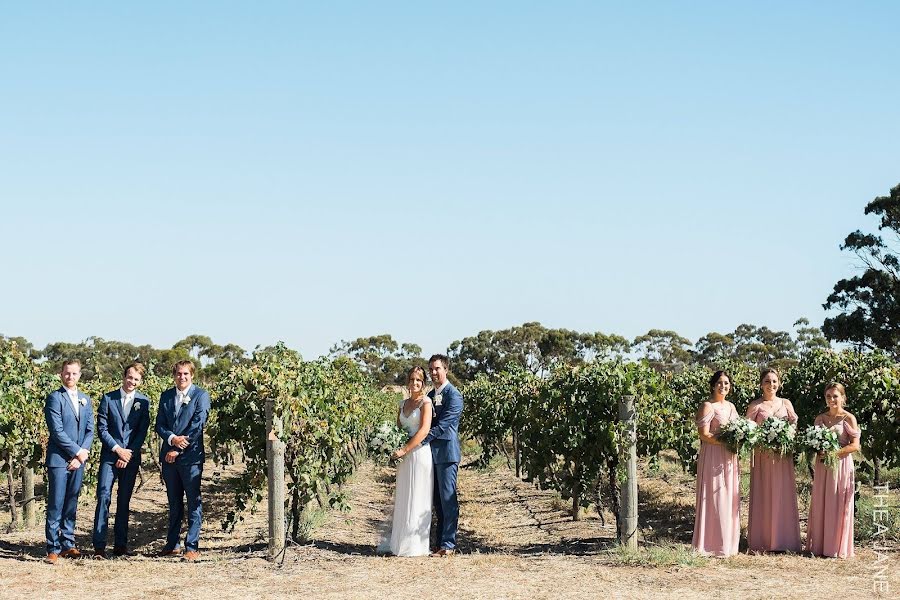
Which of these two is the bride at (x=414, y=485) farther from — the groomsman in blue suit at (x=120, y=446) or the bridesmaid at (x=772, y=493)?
the bridesmaid at (x=772, y=493)

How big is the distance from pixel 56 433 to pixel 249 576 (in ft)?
6.85

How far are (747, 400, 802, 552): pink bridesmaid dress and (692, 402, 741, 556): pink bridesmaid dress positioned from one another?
274 millimetres

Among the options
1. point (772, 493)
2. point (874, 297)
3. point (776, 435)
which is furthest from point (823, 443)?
point (874, 297)

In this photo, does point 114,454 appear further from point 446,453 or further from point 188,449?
point 446,453

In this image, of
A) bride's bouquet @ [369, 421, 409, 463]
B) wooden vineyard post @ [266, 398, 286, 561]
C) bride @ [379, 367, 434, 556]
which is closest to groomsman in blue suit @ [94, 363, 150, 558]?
wooden vineyard post @ [266, 398, 286, 561]

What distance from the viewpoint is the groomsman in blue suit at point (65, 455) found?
7.71 metres

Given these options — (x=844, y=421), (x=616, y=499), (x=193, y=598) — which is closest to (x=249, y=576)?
(x=193, y=598)

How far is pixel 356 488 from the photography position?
15711 mm

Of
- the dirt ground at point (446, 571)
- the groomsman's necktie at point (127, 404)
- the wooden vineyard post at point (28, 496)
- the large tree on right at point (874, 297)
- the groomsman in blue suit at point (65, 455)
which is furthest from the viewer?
the large tree on right at point (874, 297)

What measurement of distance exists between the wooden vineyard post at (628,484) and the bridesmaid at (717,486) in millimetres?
543

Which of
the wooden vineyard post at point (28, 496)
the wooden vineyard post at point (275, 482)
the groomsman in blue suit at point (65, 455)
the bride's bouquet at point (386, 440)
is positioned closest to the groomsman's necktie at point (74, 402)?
the groomsman in blue suit at point (65, 455)

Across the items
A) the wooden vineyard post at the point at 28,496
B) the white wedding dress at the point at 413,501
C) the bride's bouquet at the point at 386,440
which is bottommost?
the wooden vineyard post at the point at 28,496

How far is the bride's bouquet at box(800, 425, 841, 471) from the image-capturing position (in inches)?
306

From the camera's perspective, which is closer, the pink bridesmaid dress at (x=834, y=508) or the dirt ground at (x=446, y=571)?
the dirt ground at (x=446, y=571)
